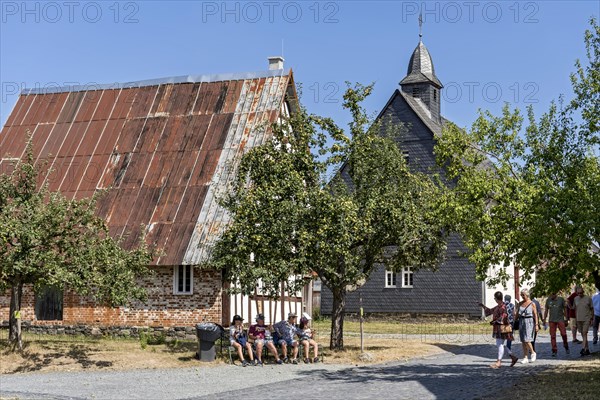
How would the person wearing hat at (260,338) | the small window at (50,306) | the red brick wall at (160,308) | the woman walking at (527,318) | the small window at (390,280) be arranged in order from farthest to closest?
the small window at (390,280)
the small window at (50,306)
the red brick wall at (160,308)
the person wearing hat at (260,338)
the woman walking at (527,318)

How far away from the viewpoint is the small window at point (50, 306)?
29.2m

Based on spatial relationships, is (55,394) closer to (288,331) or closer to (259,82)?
(288,331)

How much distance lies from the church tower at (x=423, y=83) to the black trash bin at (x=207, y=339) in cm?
3062

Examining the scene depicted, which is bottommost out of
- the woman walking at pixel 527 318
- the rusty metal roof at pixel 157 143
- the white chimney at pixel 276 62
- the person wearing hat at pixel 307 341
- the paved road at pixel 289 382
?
the paved road at pixel 289 382

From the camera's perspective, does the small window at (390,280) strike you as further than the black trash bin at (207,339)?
Yes

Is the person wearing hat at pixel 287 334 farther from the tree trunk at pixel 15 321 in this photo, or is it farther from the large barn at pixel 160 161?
the tree trunk at pixel 15 321

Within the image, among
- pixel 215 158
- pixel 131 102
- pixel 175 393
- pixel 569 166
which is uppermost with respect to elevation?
pixel 131 102

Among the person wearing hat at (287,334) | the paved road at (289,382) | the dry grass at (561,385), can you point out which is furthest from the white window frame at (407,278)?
the dry grass at (561,385)

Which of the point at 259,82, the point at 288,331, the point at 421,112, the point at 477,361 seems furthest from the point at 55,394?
the point at 421,112

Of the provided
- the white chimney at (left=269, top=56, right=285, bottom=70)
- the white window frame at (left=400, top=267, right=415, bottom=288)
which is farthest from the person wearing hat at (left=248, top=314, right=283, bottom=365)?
the white window frame at (left=400, top=267, right=415, bottom=288)

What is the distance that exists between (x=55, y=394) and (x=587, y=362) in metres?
11.9

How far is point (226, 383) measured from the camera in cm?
1678

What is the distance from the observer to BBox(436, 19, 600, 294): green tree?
15.8m

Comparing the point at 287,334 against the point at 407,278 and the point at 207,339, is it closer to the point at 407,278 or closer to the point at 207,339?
the point at 207,339
